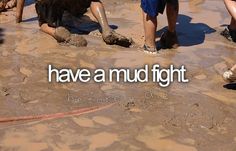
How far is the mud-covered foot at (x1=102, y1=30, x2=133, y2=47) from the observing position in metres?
4.96

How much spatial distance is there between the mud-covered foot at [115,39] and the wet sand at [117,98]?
0.08 meters

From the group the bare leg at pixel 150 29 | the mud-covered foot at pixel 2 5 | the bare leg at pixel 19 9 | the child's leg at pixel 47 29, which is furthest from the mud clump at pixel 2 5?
the bare leg at pixel 150 29

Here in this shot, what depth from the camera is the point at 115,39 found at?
196 inches

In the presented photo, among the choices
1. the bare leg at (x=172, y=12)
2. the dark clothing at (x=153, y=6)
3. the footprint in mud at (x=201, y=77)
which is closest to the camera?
the footprint in mud at (x=201, y=77)

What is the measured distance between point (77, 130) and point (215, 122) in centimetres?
106

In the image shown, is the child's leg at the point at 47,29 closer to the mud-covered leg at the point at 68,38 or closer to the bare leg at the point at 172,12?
the mud-covered leg at the point at 68,38

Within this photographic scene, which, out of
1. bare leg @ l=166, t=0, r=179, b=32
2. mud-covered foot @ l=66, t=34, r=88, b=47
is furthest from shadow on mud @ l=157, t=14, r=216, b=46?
mud-covered foot @ l=66, t=34, r=88, b=47

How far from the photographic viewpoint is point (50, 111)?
3414 millimetres

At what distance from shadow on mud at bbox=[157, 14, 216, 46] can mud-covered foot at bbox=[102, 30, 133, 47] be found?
2.25 feet

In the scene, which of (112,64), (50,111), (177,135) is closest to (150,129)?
(177,135)

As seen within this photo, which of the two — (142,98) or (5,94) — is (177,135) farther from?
(5,94)

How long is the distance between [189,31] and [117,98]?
2.37 meters

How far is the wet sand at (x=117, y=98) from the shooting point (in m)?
3.04

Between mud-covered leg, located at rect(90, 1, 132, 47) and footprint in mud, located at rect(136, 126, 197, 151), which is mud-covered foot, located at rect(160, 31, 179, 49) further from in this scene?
footprint in mud, located at rect(136, 126, 197, 151)
